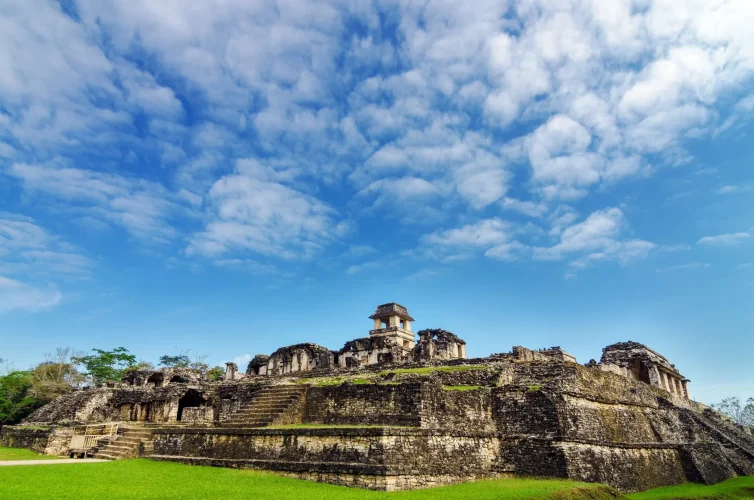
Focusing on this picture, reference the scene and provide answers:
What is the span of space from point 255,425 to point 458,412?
21.2 feet

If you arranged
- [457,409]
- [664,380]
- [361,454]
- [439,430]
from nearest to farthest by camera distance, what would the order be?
[361,454], [439,430], [457,409], [664,380]

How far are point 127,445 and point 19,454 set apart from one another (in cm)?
513

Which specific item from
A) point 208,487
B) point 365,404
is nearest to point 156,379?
point 365,404

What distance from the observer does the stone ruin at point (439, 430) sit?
1260 cm

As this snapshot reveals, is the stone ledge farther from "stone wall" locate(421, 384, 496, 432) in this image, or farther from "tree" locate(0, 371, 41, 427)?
"tree" locate(0, 371, 41, 427)

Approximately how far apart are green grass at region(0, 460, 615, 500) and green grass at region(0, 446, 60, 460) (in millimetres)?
5709

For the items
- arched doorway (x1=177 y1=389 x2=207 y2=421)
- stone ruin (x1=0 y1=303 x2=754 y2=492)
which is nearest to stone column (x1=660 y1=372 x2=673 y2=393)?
stone ruin (x1=0 y1=303 x2=754 y2=492)

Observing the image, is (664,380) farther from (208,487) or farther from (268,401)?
(208,487)

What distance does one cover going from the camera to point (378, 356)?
2836cm

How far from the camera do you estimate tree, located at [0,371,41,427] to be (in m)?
34.5

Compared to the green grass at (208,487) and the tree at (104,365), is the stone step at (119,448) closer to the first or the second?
the green grass at (208,487)

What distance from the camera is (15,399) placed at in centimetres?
3603

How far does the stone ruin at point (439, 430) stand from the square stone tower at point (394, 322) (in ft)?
41.3

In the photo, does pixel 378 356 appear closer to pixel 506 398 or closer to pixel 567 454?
pixel 506 398
